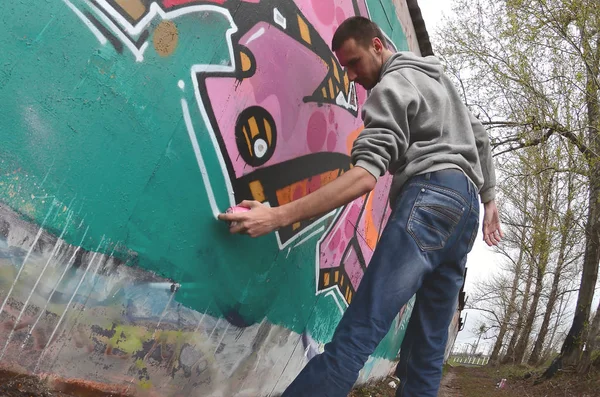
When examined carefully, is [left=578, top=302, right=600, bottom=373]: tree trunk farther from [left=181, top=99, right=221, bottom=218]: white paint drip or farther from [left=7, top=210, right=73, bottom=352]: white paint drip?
[left=7, top=210, right=73, bottom=352]: white paint drip

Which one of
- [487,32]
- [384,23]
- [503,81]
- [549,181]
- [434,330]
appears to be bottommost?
[434,330]

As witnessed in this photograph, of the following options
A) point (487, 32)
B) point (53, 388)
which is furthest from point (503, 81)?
point (53, 388)

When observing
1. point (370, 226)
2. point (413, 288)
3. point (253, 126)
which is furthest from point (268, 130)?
point (370, 226)

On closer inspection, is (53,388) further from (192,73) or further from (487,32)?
(487,32)

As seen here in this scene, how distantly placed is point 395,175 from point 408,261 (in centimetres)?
46

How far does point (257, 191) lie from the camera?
7.77ft

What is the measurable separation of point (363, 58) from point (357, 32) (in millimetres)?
128

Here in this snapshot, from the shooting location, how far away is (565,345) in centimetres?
988

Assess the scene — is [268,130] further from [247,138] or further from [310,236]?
[310,236]

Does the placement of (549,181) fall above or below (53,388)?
above

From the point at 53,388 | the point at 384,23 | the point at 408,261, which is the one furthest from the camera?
the point at 384,23

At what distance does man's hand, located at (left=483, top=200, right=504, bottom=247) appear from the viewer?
2686 mm

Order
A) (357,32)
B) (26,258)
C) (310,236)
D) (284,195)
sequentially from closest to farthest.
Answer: (26,258)
(357,32)
(284,195)
(310,236)

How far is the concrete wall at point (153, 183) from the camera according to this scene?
1.63m
